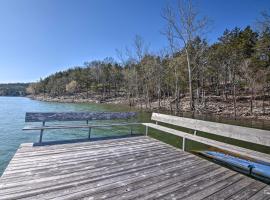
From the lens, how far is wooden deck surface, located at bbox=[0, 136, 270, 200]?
10.4 ft

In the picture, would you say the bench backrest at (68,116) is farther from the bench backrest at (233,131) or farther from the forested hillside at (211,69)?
the forested hillside at (211,69)

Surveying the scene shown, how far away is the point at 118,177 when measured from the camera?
3791mm

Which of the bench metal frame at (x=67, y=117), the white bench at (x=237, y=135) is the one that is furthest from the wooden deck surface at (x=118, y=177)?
the bench metal frame at (x=67, y=117)

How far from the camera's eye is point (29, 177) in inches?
145

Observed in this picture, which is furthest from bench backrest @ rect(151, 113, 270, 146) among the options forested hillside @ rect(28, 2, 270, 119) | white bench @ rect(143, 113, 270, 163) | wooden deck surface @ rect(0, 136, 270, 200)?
forested hillside @ rect(28, 2, 270, 119)

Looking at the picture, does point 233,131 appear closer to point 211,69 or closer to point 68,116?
point 68,116

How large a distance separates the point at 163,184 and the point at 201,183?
29.5 inches

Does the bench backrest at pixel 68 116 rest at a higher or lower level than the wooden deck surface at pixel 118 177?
higher

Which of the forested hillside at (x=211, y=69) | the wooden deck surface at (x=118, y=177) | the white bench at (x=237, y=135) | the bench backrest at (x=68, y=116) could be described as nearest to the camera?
the wooden deck surface at (x=118, y=177)

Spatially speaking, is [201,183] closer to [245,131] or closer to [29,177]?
[245,131]

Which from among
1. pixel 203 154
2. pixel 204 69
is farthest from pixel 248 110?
pixel 203 154

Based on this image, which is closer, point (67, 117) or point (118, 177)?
point (118, 177)

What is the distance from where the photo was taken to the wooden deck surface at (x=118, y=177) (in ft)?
10.4

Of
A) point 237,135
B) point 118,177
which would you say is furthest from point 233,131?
point 118,177
